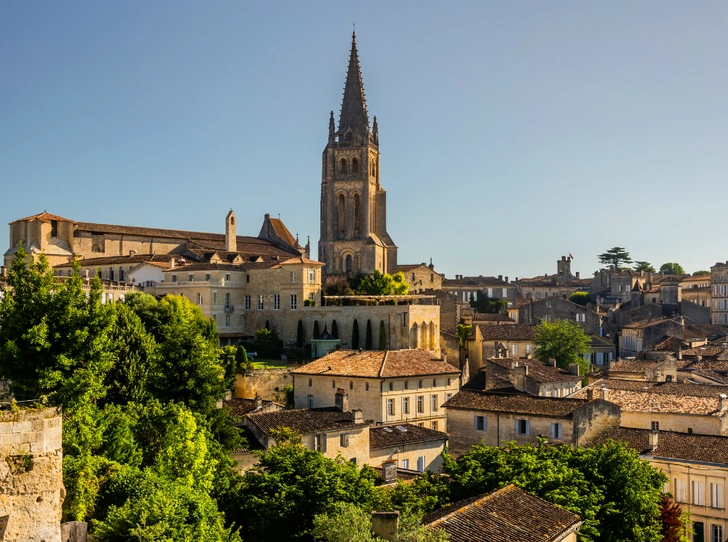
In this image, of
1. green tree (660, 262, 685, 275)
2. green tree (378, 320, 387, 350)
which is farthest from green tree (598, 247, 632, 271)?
green tree (378, 320, 387, 350)

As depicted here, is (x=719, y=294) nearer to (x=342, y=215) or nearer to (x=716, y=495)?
(x=342, y=215)

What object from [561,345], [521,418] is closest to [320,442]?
[521,418]

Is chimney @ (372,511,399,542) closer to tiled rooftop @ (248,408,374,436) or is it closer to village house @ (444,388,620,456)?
tiled rooftop @ (248,408,374,436)

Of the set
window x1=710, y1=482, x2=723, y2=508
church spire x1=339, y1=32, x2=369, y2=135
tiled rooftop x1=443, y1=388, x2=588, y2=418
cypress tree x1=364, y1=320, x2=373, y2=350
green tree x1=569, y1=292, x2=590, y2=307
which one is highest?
church spire x1=339, y1=32, x2=369, y2=135

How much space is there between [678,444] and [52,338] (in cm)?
2886

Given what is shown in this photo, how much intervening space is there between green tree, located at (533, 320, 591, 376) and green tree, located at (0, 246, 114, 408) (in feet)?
175

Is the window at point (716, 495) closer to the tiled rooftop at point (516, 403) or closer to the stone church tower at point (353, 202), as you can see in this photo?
the tiled rooftop at point (516, 403)

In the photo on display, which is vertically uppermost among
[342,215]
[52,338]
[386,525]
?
[342,215]

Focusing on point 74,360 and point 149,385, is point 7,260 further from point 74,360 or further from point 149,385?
point 74,360

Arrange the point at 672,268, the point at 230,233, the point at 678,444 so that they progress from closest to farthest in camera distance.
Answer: the point at 678,444 → the point at 230,233 → the point at 672,268

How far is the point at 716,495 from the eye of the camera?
116 feet

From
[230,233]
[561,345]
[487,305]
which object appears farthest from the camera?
[487,305]

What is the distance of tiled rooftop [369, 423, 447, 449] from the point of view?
38.4 m

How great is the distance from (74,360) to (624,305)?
97084 millimetres
